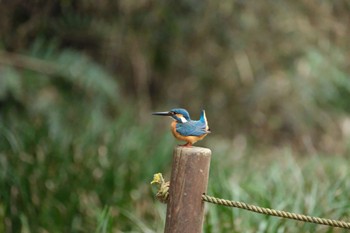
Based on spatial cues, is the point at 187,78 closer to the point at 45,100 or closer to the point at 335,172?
the point at 45,100

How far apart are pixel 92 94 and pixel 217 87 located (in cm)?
141

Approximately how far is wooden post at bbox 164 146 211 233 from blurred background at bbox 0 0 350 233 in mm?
744

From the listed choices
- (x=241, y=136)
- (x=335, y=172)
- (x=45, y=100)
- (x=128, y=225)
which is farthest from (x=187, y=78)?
(x=128, y=225)

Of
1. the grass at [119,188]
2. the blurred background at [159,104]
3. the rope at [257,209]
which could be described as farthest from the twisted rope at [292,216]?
the grass at [119,188]

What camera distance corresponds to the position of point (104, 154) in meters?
4.05

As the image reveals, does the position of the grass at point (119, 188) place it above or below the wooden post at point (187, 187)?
below

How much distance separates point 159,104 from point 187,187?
3.98 metres

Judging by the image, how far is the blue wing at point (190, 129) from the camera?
1.97m

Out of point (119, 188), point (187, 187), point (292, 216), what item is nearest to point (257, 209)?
point (292, 216)

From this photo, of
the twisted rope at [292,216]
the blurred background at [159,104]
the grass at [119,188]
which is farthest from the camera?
the blurred background at [159,104]

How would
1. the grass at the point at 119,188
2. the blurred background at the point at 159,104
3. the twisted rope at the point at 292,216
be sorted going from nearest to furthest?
the twisted rope at the point at 292,216 → the grass at the point at 119,188 → the blurred background at the point at 159,104

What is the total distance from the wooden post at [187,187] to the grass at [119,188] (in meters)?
0.86

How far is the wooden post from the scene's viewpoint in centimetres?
195

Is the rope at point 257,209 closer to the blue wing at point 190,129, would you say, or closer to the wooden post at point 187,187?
the wooden post at point 187,187
